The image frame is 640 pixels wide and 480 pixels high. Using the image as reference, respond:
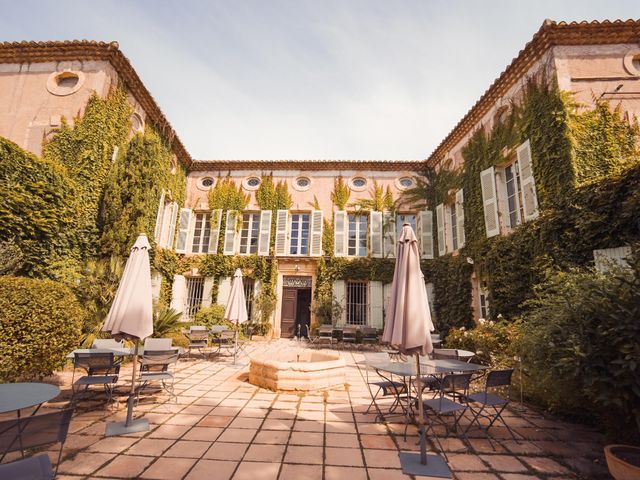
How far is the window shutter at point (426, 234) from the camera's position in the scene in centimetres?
1366

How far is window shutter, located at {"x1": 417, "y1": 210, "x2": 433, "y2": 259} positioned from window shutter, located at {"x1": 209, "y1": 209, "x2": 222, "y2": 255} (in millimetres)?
8953

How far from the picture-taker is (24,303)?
5.29 metres

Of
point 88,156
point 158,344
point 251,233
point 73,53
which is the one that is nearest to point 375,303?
point 251,233

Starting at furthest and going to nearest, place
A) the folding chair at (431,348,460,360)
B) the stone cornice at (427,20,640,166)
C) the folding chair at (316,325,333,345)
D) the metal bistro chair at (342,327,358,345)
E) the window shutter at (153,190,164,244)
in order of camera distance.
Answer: the window shutter at (153,190,164,244)
the folding chair at (316,325,333,345)
the metal bistro chair at (342,327,358,345)
the stone cornice at (427,20,640,166)
the folding chair at (431,348,460,360)

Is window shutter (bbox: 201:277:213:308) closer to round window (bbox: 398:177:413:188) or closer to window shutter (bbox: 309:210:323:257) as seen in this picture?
window shutter (bbox: 309:210:323:257)

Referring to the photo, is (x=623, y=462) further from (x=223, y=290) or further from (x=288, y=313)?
(x=223, y=290)

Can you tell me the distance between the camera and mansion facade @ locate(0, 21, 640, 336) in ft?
26.3

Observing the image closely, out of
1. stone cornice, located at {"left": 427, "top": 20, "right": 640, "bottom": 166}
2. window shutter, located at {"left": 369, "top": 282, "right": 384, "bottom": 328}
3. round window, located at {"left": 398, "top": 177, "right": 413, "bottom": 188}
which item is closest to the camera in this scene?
stone cornice, located at {"left": 427, "top": 20, "right": 640, "bottom": 166}

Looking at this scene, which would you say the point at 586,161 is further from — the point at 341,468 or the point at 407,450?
the point at 341,468

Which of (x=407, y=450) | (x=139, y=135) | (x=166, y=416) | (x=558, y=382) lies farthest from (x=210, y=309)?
(x=558, y=382)

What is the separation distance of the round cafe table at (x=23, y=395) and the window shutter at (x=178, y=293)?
10.8 metres

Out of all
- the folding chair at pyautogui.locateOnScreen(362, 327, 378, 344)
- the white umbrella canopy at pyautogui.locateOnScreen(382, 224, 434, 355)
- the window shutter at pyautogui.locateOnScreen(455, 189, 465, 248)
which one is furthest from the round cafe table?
the window shutter at pyautogui.locateOnScreen(455, 189, 465, 248)

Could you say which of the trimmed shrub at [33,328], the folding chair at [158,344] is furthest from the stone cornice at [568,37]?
the trimmed shrub at [33,328]

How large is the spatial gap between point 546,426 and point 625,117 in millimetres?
7664
